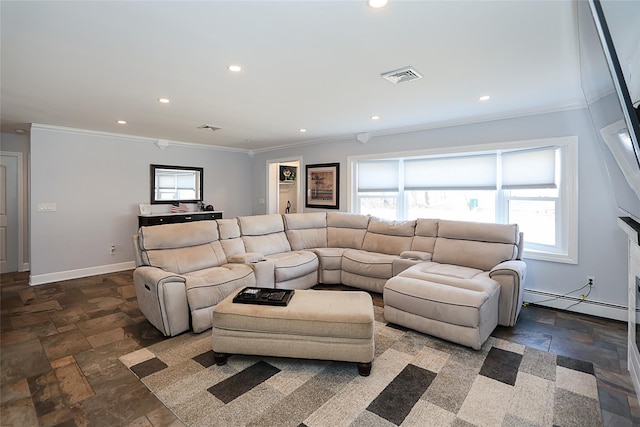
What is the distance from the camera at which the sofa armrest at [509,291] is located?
9.75 ft

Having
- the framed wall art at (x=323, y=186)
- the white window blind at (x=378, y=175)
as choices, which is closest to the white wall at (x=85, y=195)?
the framed wall art at (x=323, y=186)

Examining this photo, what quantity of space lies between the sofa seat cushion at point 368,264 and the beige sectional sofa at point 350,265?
15mm

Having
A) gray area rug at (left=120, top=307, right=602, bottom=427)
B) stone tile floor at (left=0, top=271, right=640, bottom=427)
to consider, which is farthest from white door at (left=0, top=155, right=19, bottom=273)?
gray area rug at (left=120, top=307, right=602, bottom=427)

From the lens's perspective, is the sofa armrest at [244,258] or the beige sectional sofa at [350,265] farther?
the sofa armrest at [244,258]

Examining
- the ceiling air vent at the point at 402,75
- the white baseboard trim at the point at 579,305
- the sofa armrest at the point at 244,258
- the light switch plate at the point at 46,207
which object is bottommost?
the white baseboard trim at the point at 579,305

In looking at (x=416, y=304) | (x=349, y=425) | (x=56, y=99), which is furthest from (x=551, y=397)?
(x=56, y=99)

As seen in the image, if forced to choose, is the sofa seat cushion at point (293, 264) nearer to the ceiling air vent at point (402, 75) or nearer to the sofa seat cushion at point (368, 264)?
the sofa seat cushion at point (368, 264)

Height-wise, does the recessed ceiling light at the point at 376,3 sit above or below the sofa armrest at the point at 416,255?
above

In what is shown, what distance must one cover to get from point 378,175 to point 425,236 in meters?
1.49

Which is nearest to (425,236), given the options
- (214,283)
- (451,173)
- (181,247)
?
(451,173)

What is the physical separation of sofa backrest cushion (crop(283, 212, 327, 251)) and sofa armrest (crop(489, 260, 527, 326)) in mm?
2643

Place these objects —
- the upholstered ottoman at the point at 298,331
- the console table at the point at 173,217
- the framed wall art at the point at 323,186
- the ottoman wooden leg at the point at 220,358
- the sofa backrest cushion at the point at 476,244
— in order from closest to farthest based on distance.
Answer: the upholstered ottoman at the point at 298,331 → the ottoman wooden leg at the point at 220,358 → the sofa backrest cushion at the point at 476,244 → the console table at the point at 173,217 → the framed wall art at the point at 323,186

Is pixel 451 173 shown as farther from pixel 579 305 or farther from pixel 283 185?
pixel 283 185

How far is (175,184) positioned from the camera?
19.6 ft
